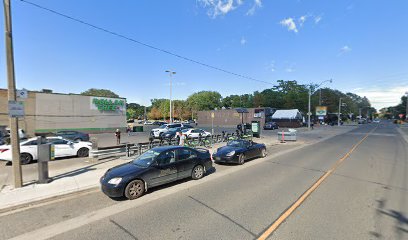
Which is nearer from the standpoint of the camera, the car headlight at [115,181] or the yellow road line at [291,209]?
the yellow road line at [291,209]

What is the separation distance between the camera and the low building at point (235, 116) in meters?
51.8

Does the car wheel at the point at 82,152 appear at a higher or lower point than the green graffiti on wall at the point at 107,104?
lower

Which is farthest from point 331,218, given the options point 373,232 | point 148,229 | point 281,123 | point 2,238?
point 281,123

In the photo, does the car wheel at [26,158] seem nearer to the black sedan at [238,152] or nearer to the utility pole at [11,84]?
the utility pole at [11,84]

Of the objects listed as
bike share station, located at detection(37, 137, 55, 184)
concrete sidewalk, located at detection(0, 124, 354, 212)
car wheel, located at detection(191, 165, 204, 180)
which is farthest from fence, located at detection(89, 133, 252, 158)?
car wheel, located at detection(191, 165, 204, 180)

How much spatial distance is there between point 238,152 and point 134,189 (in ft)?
19.0

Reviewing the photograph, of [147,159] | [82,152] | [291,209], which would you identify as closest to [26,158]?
[82,152]

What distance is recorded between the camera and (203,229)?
431 cm

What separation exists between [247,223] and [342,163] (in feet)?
27.9

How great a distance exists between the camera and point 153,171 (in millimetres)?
6570

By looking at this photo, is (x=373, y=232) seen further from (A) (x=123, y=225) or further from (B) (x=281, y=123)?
(B) (x=281, y=123)

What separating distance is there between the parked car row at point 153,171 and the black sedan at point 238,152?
1.92 metres

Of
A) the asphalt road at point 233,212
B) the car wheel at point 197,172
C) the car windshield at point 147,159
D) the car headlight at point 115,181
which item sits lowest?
the asphalt road at point 233,212

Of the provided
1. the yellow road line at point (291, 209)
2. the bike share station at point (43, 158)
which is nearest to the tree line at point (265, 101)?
the yellow road line at point (291, 209)
